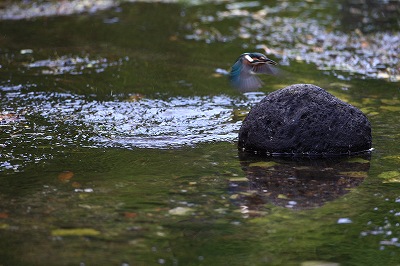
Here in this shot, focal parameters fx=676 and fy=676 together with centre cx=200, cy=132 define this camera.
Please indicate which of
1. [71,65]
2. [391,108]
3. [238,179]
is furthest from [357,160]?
[71,65]

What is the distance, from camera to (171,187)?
5.37 m

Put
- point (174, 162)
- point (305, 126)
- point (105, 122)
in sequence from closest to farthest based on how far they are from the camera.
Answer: point (174, 162) → point (305, 126) → point (105, 122)

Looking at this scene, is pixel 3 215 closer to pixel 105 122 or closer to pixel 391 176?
pixel 105 122

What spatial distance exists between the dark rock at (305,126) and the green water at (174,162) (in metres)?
0.18

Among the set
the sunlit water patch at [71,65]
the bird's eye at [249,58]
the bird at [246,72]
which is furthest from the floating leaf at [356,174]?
the sunlit water patch at [71,65]

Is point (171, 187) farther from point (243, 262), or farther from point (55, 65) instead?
point (55, 65)

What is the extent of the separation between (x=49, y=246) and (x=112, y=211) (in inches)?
27.0

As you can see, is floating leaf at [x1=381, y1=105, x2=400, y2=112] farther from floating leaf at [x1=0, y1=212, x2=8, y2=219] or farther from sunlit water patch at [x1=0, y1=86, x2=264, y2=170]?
floating leaf at [x1=0, y1=212, x2=8, y2=219]

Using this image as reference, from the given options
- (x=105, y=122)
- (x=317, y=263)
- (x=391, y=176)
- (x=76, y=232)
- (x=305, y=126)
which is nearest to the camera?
(x=317, y=263)

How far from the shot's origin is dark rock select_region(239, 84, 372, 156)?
612cm

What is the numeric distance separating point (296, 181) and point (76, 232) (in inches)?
77.2

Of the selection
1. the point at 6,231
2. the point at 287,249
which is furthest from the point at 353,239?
the point at 6,231

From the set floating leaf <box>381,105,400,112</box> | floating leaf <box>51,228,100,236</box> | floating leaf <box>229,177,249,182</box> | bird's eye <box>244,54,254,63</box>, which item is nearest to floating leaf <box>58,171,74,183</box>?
floating leaf <box>51,228,100,236</box>

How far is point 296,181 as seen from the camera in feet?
18.2
